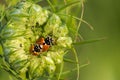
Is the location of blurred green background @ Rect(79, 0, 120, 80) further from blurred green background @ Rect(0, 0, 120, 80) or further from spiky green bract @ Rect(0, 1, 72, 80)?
spiky green bract @ Rect(0, 1, 72, 80)

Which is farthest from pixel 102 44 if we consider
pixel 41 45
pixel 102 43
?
pixel 41 45

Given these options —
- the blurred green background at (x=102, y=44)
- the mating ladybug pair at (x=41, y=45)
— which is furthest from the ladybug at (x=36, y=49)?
the blurred green background at (x=102, y=44)

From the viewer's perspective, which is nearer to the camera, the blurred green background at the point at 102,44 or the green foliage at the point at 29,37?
the green foliage at the point at 29,37

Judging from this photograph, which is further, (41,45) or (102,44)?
(102,44)

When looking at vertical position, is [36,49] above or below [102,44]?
above

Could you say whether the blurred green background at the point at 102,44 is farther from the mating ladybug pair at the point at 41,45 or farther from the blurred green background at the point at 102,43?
the mating ladybug pair at the point at 41,45

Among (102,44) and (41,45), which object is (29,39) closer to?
(41,45)

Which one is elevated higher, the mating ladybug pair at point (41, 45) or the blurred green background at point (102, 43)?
the mating ladybug pair at point (41, 45)
